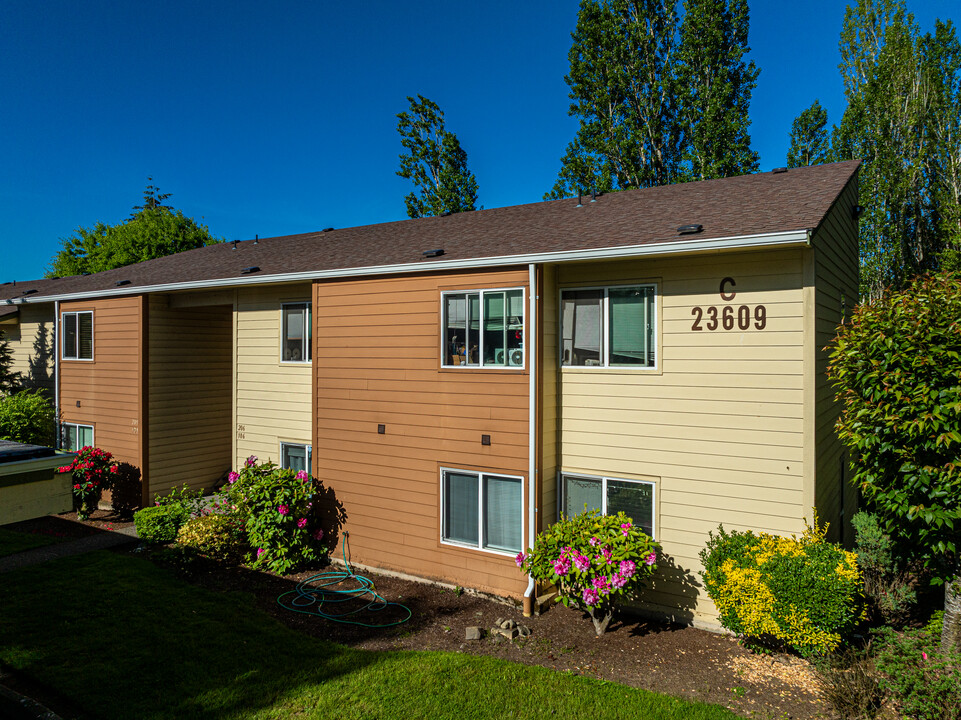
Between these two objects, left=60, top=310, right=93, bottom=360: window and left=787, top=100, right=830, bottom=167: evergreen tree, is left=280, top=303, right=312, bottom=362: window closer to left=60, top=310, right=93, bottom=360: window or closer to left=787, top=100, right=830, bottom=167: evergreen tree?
left=60, top=310, right=93, bottom=360: window

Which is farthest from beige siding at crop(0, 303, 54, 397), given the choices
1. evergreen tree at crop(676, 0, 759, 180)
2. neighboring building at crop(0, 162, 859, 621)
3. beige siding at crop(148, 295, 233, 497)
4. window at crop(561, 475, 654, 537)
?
evergreen tree at crop(676, 0, 759, 180)

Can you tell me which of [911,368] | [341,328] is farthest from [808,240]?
[341,328]

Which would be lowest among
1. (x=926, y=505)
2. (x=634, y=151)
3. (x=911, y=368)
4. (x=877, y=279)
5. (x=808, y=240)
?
(x=926, y=505)

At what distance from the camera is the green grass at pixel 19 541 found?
1077 cm

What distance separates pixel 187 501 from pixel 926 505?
12407 millimetres

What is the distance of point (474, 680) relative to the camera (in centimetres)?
629

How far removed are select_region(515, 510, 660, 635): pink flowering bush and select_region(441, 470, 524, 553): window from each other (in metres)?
0.90

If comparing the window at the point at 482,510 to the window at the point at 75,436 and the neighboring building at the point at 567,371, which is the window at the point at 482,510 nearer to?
the neighboring building at the point at 567,371

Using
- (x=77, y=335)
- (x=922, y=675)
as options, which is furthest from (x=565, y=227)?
(x=77, y=335)

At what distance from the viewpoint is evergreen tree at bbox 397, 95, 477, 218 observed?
32.1 m

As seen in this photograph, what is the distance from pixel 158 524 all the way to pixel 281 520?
2952 mm

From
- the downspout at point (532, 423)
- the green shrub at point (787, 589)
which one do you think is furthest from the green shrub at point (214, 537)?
the green shrub at point (787, 589)

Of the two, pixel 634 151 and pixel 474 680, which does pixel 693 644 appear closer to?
pixel 474 680

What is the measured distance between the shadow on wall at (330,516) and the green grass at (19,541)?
5645 millimetres
